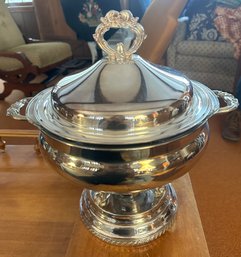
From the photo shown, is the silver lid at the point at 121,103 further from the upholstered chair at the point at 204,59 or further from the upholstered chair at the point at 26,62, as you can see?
the upholstered chair at the point at 26,62

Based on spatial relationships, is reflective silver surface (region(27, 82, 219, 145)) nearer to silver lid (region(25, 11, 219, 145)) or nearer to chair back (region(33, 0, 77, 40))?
silver lid (region(25, 11, 219, 145))

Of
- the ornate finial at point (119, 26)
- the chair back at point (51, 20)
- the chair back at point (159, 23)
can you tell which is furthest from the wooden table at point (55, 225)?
the chair back at point (51, 20)

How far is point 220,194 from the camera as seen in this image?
4.22ft

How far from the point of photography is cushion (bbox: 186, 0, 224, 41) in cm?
202

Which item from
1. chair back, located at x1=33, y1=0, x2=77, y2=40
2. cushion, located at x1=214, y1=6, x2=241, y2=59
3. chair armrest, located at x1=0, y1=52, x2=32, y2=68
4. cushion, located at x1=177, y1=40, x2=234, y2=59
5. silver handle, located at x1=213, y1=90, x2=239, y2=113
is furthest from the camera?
chair back, located at x1=33, y1=0, x2=77, y2=40

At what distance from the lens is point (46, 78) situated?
2350 millimetres

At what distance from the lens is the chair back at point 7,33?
2.38 m

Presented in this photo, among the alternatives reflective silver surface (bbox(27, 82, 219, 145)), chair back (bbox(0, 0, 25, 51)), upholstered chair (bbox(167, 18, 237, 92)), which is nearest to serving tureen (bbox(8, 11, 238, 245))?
reflective silver surface (bbox(27, 82, 219, 145))

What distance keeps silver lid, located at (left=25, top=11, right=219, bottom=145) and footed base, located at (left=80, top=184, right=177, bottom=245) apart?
168mm

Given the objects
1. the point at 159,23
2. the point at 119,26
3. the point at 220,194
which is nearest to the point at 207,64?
the point at 159,23

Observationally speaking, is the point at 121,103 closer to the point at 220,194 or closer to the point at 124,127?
the point at 124,127

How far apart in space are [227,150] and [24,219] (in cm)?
122

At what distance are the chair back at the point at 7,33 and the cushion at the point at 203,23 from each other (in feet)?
4.65

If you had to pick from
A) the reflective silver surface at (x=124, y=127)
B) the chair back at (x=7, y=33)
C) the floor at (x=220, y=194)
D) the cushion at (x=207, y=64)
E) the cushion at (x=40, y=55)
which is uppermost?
the reflective silver surface at (x=124, y=127)
